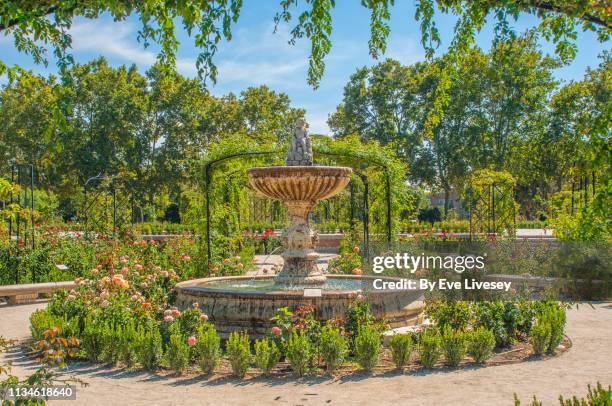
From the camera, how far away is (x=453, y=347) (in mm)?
7027

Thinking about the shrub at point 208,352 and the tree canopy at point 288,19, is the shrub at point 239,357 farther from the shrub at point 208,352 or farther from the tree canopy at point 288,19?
the tree canopy at point 288,19

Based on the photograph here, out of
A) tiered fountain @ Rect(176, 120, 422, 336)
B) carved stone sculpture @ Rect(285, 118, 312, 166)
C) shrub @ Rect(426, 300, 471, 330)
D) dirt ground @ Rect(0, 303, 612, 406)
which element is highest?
carved stone sculpture @ Rect(285, 118, 312, 166)

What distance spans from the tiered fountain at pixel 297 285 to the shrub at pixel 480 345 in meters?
1.44

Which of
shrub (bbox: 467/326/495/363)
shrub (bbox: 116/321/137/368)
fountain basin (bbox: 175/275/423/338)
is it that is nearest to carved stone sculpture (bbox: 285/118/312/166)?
fountain basin (bbox: 175/275/423/338)

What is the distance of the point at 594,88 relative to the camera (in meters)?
38.0

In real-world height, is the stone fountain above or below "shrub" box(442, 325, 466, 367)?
above

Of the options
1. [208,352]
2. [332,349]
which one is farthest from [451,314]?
[208,352]

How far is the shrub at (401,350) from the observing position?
693 centimetres

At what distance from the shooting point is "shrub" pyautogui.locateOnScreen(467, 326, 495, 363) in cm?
712

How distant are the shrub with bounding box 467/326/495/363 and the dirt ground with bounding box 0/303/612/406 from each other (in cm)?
21

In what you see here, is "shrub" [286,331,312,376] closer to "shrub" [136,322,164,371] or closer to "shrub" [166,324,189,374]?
"shrub" [166,324,189,374]

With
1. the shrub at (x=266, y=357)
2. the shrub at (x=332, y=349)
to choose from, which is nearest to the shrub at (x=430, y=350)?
the shrub at (x=332, y=349)

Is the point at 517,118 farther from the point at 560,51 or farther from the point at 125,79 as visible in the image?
the point at 560,51

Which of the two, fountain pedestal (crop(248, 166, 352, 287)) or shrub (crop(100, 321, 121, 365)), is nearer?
shrub (crop(100, 321, 121, 365))
